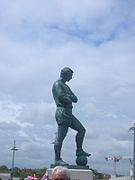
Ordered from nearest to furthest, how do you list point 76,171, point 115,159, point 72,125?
point 76,171
point 72,125
point 115,159

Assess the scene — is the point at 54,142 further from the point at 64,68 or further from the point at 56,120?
the point at 64,68

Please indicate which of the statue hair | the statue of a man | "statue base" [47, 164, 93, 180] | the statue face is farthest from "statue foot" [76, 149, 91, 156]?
the statue hair

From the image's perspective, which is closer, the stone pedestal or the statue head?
the stone pedestal

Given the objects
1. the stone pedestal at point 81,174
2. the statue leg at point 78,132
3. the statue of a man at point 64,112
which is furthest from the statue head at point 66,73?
the stone pedestal at point 81,174

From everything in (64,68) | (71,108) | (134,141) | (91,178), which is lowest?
(91,178)

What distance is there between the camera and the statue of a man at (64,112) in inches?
545

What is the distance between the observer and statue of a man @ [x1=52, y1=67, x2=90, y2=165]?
13.8 m

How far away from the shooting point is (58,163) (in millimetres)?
13469

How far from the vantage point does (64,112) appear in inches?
554

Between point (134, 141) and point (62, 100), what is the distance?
2.83 m

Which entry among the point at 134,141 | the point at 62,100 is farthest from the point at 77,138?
the point at 134,141

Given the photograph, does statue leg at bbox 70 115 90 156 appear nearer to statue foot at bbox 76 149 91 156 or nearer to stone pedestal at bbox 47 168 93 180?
statue foot at bbox 76 149 91 156

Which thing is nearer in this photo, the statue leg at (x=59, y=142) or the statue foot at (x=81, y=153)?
the statue leg at (x=59, y=142)

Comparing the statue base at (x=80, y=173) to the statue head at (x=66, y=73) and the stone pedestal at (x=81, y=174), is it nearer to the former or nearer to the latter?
the stone pedestal at (x=81, y=174)
